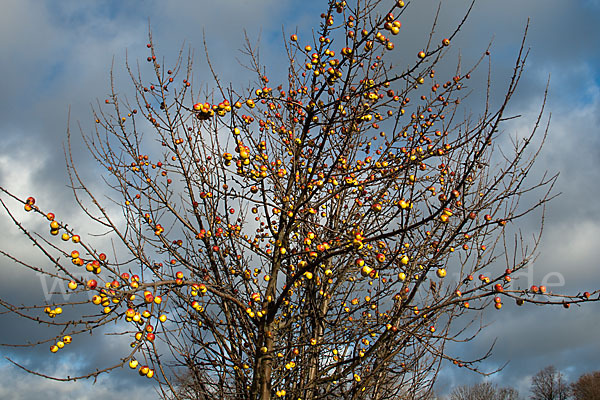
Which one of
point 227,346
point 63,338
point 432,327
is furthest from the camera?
point 432,327

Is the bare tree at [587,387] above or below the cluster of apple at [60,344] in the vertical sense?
above

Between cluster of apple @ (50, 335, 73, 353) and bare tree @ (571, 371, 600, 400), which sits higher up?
bare tree @ (571, 371, 600, 400)

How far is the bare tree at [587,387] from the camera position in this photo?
137 ft

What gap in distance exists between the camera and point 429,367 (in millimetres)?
4879

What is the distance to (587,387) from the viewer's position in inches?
1699

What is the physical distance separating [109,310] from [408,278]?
122 inches

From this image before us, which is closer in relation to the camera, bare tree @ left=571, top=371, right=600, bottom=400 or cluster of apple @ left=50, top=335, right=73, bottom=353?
cluster of apple @ left=50, top=335, right=73, bottom=353

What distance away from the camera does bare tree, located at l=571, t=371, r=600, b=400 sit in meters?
41.7

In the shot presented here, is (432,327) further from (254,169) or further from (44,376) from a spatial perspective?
(44,376)

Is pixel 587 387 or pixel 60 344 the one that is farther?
pixel 587 387

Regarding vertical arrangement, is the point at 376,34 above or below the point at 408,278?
above

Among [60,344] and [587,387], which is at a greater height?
[587,387]

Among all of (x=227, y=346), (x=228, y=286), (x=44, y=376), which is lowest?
(x=44, y=376)

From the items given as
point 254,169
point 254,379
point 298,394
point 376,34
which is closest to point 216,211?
point 254,169
